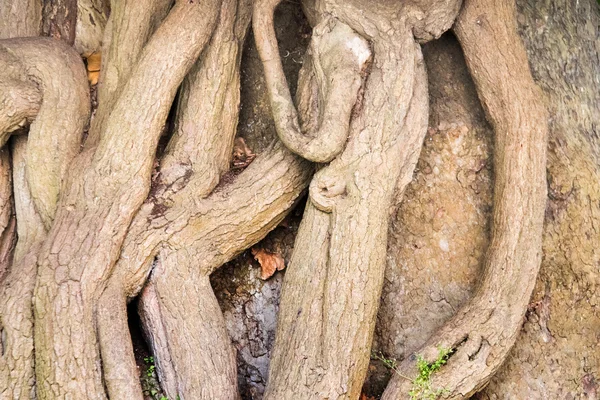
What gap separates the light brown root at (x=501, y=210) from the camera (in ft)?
10.9

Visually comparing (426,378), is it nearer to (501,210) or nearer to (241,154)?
(501,210)

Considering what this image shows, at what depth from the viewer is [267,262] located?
13.0 feet

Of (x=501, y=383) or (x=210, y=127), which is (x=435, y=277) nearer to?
(x=501, y=383)

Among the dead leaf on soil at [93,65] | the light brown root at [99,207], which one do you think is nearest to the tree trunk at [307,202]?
the light brown root at [99,207]

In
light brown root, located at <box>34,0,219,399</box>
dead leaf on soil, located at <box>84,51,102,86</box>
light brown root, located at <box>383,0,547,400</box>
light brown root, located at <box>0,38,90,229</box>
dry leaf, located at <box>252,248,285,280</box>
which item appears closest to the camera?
light brown root, located at <box>34,0,219,399</box>

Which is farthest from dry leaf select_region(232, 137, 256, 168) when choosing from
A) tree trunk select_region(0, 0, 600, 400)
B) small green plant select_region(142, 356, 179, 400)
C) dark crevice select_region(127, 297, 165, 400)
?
small green plant select_region(142, 356, 179, 400)

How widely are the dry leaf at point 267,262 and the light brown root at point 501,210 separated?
94 centimetres

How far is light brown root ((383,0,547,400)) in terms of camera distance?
3.32 meters

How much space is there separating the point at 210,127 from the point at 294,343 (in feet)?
4.22

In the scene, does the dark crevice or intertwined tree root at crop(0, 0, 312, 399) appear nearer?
intertwined tree root at crop(0, 0, 312, 399)

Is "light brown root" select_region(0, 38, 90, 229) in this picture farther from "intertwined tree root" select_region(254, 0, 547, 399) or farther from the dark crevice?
"intertwined tree root" select_region(254, 0, 547, 399)

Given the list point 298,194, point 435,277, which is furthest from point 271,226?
point 435,277

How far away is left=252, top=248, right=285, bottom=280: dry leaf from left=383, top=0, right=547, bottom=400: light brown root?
0.94 metres

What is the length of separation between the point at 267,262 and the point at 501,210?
1.29 meters
